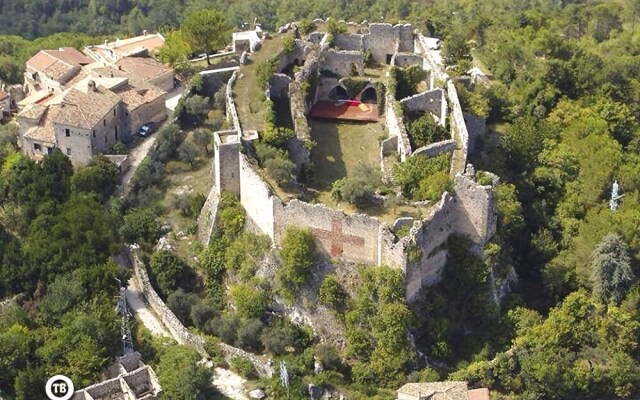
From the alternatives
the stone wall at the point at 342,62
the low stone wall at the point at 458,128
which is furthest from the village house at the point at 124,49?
the low stone wall at the point at 458,128

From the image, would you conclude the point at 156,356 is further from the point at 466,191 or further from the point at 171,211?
the point at 466,191

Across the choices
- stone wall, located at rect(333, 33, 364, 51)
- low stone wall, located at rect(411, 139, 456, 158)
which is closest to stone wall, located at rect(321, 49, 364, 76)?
stone wall, located at rect(333, 33, 364, 51)

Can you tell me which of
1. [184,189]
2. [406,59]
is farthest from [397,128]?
[184,189]

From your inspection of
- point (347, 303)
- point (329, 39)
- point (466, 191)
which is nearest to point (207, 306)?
point (347, 303)

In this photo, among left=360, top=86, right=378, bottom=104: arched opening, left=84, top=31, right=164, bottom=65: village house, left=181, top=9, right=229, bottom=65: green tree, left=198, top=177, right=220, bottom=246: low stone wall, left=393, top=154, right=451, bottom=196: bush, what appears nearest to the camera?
left=393, top=154, right=451, bottom=196: bush

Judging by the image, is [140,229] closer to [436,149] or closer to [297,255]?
[297,255]

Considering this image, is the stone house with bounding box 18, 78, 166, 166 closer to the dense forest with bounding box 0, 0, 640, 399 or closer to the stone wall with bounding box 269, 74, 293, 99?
A: the dense forest with bounding box 0, 0, 640, 399
